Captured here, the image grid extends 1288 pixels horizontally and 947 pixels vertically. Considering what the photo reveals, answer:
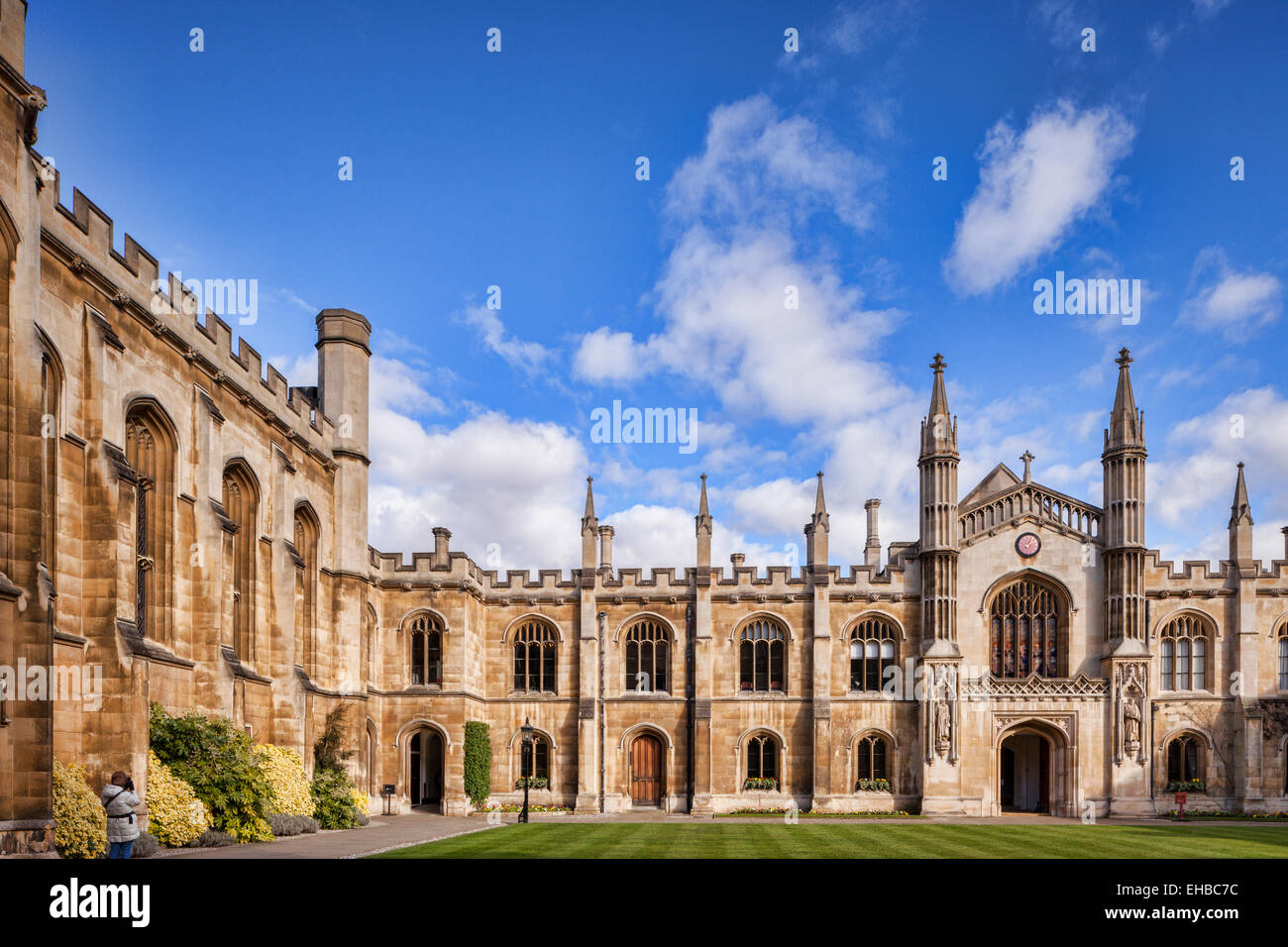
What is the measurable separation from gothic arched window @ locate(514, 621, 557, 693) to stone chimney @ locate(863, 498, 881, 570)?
1489 centimetres

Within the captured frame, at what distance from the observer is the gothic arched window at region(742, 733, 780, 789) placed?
1427 inches

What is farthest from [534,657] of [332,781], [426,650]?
[332,781]

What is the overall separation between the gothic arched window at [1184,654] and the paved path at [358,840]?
996 inches

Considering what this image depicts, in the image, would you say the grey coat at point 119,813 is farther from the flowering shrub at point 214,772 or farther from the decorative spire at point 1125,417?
the decorative spire at point 1125,417

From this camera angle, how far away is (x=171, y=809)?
17.6 metres

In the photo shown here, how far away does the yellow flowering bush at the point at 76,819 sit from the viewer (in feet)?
47.9

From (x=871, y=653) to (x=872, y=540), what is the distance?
7.92 m

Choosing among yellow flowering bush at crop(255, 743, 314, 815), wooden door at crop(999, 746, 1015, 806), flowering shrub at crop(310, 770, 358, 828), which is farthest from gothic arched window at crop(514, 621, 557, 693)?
wooden door at crop(999, 746, 1015, 806)

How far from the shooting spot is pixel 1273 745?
34750 mm

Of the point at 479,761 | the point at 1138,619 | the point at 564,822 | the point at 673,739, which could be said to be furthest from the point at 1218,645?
the point at 479,761

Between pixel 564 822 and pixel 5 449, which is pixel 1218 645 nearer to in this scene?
pixel 564 822

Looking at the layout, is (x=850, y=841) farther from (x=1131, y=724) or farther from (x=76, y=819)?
(x=1131, y=724)

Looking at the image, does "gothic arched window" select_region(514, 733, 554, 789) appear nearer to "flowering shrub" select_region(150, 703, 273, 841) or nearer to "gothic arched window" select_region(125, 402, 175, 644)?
"flowering shrub" select_region(150, 703, 273, 841)

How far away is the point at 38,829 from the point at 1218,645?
36.9m
